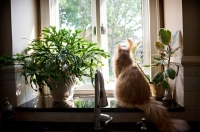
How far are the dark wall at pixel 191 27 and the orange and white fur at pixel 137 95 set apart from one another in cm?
33

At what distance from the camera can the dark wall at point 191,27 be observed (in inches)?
40.4

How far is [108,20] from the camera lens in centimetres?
150

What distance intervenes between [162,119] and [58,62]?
728 mm

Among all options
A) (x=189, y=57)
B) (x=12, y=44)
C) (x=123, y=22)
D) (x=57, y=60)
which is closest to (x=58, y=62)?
(x=57, y=60)

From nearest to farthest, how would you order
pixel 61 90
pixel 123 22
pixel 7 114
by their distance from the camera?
pixel 7 114 < pixel 61 90 < pixel 123 22

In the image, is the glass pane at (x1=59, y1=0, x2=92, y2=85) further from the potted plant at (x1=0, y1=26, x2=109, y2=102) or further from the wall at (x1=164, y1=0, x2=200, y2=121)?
the wall at (x1=164, y1=0, x2=200, y2=121)

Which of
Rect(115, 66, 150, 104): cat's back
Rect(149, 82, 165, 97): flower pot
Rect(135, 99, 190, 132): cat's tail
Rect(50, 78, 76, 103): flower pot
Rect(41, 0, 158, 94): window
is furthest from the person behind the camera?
Rect(41, 0, 158, 94): window

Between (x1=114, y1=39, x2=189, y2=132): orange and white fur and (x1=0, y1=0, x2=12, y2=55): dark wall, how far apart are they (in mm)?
745

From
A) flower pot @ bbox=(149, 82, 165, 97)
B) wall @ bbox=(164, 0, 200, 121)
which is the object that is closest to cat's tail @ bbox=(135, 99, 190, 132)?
wall @ bbox=(164, 0, 200, 121)

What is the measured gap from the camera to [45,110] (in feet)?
3.79

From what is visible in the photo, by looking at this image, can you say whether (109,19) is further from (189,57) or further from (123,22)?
(189,57)

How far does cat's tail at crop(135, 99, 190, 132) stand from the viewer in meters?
0.95

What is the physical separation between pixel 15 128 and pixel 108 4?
119 centimetres

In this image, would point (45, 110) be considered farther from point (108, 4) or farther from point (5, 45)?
point (108, 4)
